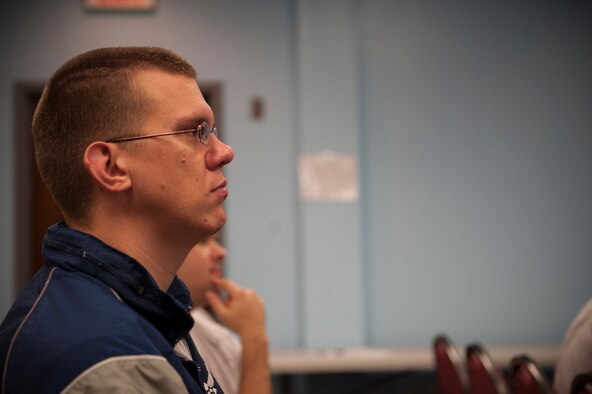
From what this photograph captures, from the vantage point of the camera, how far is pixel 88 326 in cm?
75

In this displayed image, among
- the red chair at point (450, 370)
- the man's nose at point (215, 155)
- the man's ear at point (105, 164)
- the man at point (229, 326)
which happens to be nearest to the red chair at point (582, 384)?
the man at point (229, 326)

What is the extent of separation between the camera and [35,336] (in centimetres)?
76

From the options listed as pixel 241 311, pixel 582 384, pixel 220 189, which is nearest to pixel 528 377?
pixel 582 384

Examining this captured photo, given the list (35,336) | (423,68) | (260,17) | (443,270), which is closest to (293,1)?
(260,17)

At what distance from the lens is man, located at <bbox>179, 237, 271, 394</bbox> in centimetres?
164

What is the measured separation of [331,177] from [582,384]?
8.58 feet

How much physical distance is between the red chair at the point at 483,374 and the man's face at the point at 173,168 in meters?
1.27

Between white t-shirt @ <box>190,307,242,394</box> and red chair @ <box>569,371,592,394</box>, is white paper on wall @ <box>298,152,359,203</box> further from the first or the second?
red chair @ <box>569,371,592,394</box>

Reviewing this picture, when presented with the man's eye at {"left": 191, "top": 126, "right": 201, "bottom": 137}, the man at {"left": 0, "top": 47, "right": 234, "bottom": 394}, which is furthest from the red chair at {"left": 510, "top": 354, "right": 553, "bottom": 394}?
the man's eye at {"left": 191, "top": 126, "right": 201, "bottom": 137}

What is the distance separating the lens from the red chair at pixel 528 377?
66.8 inches

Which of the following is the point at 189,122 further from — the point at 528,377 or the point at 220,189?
the point at 528,377

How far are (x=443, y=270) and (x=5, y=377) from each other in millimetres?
3582

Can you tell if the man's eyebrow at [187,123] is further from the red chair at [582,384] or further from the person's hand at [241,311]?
the red chair at [582,384]

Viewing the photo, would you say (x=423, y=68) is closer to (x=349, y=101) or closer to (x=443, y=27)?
(x=443, y=27)
